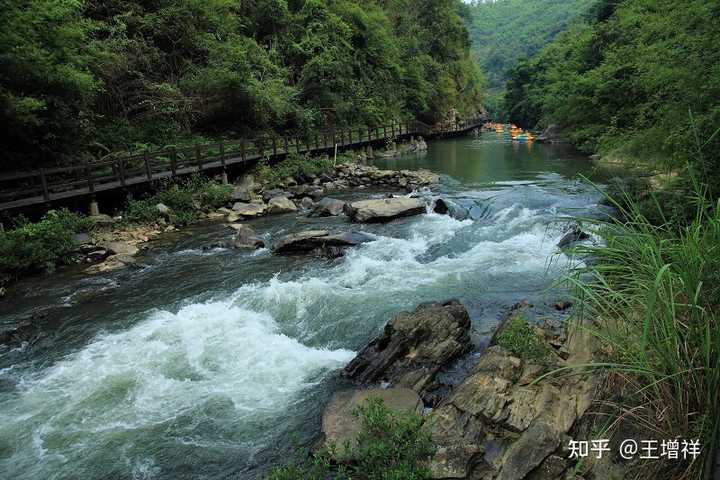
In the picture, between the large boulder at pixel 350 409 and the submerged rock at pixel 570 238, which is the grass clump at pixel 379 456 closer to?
the large boulder at pixel 350 409

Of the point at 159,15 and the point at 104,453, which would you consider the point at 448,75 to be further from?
the point at 104,453

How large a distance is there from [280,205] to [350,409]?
39.3 ft

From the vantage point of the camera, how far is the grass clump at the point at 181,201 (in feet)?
46.6

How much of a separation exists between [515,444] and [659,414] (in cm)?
153

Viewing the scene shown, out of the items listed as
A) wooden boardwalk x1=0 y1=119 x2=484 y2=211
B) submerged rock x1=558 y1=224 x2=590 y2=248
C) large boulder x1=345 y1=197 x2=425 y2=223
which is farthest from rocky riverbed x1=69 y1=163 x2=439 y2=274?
submerged rock x1=558 y1=224 x2=590 y2=248

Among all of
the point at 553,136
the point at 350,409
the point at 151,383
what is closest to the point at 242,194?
the point at 151,383

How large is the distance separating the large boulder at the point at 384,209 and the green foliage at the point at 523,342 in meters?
8.72

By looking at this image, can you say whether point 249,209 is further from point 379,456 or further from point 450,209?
point 379,456

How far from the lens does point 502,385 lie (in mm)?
4934

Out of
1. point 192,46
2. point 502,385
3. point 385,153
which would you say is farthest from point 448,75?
point 502,385

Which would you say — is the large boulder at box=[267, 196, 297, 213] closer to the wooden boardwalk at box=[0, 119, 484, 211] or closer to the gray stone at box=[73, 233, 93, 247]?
the wooden boardwalk at box=[0, 119, 484, 211]

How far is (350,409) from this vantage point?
527 centimetres

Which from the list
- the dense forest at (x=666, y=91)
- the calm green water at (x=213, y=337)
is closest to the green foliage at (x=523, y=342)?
the calm green water at (x=213, y=337)

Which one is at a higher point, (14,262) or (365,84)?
(365,84)
